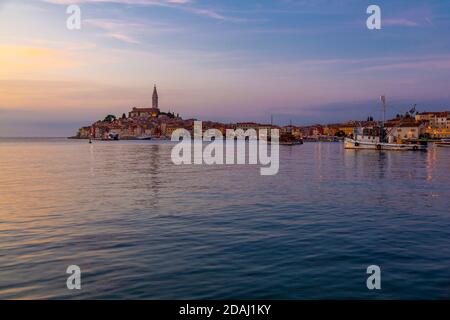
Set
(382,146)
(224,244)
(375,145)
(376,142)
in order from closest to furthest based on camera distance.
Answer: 1. (224,244)
2. (382,146)
3. (375,145)
4. (376,142)

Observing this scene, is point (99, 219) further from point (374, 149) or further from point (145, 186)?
point (374, 149)

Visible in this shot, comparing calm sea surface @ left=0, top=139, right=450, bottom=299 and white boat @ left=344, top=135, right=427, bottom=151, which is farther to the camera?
white boat @ left=344, top=135, right=427, bottom=151

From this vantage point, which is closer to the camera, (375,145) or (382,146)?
(382,146)

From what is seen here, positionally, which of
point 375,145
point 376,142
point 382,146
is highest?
point 376,142

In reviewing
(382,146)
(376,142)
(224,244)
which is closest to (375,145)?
(376,142)

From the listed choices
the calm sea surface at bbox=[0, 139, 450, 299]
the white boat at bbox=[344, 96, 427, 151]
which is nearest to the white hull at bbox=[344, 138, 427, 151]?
the white boat at bbox=[344, 96, 427, 151]

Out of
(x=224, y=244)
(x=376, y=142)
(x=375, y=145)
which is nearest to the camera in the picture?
(x=224, y=244)

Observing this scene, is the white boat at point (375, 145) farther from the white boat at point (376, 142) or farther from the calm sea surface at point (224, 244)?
the calm sea surface at point (224, 244)

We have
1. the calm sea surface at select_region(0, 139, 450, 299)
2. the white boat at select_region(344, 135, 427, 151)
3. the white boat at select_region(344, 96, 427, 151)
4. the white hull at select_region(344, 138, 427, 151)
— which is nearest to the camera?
the calm sea surface at select_region(0, 139, 450, 299)

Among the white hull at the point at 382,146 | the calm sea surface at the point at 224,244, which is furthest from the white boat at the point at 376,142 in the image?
the calm sea surface at the point at 224,244

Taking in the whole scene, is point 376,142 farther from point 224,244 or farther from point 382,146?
point 224,244

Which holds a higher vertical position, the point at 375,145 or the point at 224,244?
the point at 375,145

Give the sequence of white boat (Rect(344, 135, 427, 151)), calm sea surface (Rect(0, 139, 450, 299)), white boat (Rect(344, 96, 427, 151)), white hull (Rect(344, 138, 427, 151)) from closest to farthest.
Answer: calm sea surface (Rect(0, 139, 450, 299)) < white hull (Rect(344, 138, 427, 151)) < white boat (Rect(344, 135, 427, 151)) < white boat (Rect(344, 96, 427, 151))

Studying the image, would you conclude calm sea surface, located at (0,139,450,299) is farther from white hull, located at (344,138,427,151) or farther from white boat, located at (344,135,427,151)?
white boat, located at (344,135,427,151)
